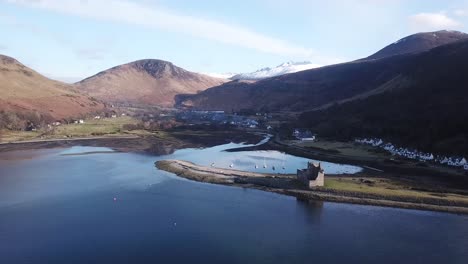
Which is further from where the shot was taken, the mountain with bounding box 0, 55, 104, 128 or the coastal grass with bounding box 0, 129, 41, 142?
the mountain with bounding box 0, 55, 104, 128

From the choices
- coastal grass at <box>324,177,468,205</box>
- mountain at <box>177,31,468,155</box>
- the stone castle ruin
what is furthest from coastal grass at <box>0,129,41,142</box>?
coastal grass at <box>324,177,468,205</box>

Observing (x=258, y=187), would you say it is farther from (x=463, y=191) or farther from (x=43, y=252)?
(x=43, y=252)

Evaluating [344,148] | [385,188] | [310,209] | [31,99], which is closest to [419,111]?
[344,148]

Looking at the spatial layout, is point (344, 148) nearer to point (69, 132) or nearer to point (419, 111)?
point (419, 111)

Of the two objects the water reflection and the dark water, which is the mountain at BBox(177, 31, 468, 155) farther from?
the dark water

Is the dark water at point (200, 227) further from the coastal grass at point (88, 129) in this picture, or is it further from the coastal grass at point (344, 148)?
the coastal grass at point (88, 129)

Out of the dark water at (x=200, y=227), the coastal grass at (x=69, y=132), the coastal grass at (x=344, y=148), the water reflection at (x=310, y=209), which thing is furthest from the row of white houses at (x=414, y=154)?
the coastal grass at (x=69, y=132)
